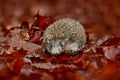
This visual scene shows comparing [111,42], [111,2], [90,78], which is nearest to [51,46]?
[111,42]

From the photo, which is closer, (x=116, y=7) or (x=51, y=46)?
(x=51, y=46)

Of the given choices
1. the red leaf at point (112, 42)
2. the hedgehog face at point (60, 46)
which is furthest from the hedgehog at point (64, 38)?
the red leaf at point (112, 42)

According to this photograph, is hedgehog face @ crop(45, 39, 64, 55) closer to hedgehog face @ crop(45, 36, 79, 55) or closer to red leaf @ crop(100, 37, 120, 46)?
hedgehog face @ crop(45, 36, 79, 55)

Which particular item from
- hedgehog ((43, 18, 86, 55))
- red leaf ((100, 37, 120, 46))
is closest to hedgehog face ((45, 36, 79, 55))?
hedgehog ((43, 18, 86, 55))

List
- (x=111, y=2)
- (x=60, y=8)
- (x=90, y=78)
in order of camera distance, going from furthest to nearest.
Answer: (x=60, y=8) → (x=111, y=2) → (x=90, y=78)

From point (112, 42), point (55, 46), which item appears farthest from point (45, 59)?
point (112, 42)

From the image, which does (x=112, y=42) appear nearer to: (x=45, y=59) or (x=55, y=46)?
(x=55, y=46)

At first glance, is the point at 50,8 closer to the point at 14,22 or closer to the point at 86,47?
the point at 14,22
